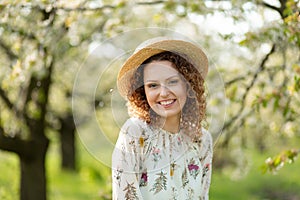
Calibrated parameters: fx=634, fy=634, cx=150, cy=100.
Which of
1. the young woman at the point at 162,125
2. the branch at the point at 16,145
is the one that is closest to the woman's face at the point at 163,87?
the young woman at the point at 162,125

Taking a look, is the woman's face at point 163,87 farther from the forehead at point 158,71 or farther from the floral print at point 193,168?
the floral print at point 193,168

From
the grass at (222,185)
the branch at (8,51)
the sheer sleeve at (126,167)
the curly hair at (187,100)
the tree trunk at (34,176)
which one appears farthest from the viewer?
the grass at (222,185)

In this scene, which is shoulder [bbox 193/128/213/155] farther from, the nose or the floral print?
the nose

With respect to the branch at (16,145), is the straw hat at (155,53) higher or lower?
lower

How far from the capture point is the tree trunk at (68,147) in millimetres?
13434

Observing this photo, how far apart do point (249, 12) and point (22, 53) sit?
193cm

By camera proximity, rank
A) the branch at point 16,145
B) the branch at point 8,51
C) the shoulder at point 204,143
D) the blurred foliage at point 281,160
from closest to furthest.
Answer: the shoulder at point 204,143 < the blurred foliage at point 281,160 < the branch at point 16,145 < the branch at point 8,51

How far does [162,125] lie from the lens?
2.80 metres

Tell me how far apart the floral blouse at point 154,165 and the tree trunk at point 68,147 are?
32.5 feet

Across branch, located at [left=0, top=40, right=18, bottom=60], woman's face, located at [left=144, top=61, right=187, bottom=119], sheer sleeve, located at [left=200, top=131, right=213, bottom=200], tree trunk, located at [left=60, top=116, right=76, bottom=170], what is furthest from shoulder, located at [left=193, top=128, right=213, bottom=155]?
tree trunk, located at [left=60, top=116, right=76, bottom=170]

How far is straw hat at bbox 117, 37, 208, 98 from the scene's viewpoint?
273 centimetres

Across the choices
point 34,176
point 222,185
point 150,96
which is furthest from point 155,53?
point 222,185

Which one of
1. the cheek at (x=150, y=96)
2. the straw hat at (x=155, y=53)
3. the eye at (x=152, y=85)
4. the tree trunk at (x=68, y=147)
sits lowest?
the cheek at (x=150, y=96)

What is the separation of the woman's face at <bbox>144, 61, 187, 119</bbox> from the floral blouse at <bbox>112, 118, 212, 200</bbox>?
0.11 m
